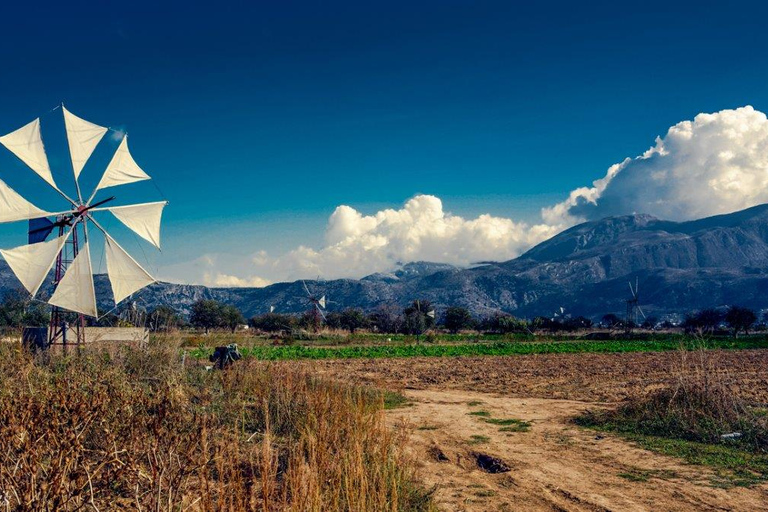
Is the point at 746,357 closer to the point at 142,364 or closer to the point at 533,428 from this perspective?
the point at 533,428

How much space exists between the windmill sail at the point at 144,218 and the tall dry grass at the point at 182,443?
11.6 metres

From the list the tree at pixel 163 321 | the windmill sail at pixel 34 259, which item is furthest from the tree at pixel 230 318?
the windmill sail at pixel 34 259

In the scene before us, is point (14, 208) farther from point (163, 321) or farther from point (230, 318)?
point (230, 318)

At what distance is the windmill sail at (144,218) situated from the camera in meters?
25.9

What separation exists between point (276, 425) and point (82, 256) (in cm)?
1625

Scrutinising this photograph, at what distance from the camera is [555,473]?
978 cm

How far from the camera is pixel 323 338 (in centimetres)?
6103

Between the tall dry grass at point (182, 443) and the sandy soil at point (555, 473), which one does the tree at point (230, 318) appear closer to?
the tall dry grass at point (182, 443)

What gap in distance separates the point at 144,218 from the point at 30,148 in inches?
220

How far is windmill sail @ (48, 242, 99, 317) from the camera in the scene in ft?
70.6

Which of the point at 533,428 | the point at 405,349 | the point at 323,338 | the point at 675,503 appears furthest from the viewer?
the point at 323,338

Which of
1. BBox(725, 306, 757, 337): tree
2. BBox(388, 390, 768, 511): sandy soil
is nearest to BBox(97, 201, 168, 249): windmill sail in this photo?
BBox(388, 390, 768, 511): sandy soil

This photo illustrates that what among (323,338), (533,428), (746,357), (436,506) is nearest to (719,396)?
(533,428)

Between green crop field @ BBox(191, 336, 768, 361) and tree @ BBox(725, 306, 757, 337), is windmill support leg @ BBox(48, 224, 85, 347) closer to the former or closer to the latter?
green crop field @ BBox(191, 336, 768, 361)
